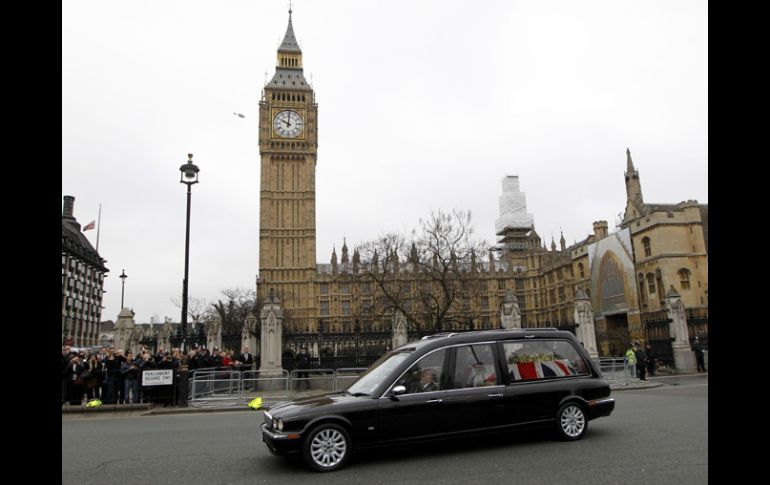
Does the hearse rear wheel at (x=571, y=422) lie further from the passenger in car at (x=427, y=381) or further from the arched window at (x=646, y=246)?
the arched window at (x=646, y=246)

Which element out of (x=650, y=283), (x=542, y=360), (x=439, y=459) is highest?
(x=650, y=283)

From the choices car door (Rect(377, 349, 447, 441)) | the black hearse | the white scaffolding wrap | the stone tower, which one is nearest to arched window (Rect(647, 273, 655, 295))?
the stone tower

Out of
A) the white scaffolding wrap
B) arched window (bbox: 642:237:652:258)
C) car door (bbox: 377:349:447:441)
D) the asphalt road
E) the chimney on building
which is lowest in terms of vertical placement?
the asphalt road

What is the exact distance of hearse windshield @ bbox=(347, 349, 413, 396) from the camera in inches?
274

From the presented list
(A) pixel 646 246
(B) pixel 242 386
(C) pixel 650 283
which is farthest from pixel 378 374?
(A) pixel 646 246

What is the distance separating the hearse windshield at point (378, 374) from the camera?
696 cm

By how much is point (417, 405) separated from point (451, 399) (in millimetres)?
517

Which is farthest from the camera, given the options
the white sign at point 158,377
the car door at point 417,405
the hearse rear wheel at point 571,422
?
the white sign at point 158,377

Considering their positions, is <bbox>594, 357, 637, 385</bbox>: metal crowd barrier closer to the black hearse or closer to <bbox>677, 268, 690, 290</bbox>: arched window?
the black hearse

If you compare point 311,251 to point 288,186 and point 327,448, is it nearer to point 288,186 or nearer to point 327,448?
point 288,186

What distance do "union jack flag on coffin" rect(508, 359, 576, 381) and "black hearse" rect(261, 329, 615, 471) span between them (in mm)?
15

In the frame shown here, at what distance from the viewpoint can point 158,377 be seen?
1457 cm

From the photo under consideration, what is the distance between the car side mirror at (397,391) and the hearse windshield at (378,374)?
287mm

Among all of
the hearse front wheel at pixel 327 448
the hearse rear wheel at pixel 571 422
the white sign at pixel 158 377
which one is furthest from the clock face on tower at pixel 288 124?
the hearse front wheel at pixel 327 448
